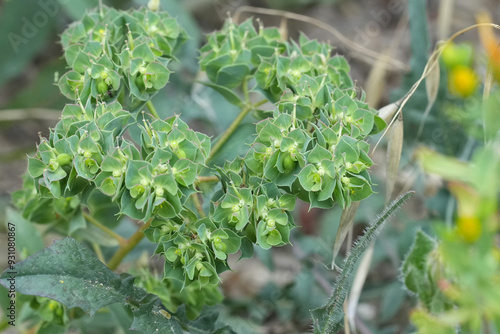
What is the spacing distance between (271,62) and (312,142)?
1.01ft

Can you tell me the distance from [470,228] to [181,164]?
62 cm

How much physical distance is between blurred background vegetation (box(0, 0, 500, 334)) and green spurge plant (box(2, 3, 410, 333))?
1.38 feet

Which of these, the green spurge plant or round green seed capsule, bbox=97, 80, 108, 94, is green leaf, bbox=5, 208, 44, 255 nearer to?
the green spurge plant

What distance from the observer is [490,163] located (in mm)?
741

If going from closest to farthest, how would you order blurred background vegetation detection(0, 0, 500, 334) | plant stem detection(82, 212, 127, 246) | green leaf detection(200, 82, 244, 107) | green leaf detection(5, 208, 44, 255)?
green leaf detection(200, 82, 244, 107), plant stem detection(82, 212, 127, 246), green leaf detection(5, 208, 44, 255), blurred background vegetation detection(0, 0, 500, 334)

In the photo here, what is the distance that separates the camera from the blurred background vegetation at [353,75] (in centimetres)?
220

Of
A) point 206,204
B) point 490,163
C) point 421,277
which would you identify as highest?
point 490,163

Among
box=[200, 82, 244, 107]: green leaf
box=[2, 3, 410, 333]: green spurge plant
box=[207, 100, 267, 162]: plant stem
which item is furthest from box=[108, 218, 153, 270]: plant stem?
box=[200, 82, 244, 107]: green leaf

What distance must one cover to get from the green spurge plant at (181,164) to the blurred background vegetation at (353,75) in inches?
16.6

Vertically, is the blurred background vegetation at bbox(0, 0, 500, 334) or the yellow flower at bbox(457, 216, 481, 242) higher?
the yellow flower at bbox(457, 216, 481, 242)

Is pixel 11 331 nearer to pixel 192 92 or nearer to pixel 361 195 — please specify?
pixel 192 92

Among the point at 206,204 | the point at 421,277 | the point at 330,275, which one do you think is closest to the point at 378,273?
the point at 330,275

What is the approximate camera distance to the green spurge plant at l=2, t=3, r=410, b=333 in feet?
4.03

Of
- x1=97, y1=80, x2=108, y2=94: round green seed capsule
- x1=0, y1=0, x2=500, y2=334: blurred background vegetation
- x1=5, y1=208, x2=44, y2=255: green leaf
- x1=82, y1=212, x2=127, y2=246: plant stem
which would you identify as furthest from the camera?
x1=0, y1=0, x2=500, y2=334: blurred background vegetation
